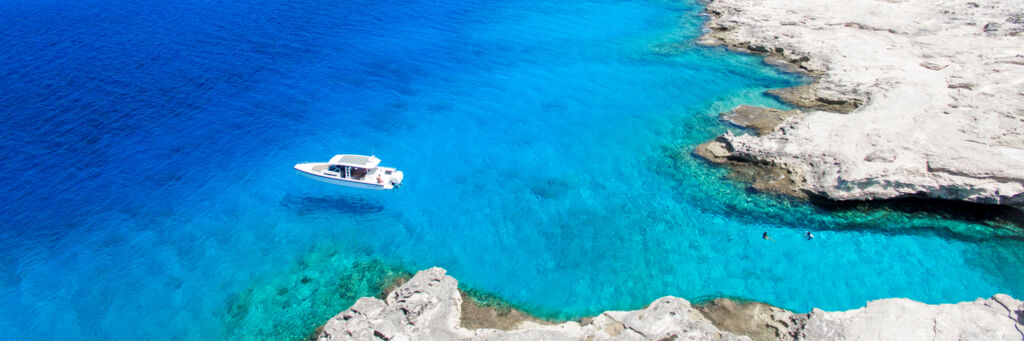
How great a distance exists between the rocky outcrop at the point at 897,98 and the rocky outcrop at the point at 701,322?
22.1ft

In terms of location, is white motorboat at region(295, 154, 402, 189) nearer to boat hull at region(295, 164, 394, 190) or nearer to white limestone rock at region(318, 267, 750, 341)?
boat hull at region(295, 164, 394, 190)

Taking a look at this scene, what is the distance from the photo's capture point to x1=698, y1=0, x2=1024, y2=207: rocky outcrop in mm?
22141

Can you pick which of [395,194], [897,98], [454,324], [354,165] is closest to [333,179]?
[354,165]

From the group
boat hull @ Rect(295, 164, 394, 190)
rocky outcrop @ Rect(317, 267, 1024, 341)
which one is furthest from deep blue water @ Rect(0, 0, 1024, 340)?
rocky outcrop @ Rect(317, 267, 1024, 341)

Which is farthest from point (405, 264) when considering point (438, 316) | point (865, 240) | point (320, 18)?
point (320, 18)

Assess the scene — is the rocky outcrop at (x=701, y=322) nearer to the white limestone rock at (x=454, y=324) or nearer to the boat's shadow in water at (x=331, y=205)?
the white limestone rock at (x=454, y=324)

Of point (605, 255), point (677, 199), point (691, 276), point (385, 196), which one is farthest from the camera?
point (385, 196)

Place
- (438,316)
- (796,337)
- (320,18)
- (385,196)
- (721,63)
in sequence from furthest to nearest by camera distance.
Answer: (320,18), (721,63), (385,196), (438,316), (796,337)

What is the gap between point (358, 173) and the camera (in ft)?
85.4

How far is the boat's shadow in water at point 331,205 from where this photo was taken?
85.3 ft

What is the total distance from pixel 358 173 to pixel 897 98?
1145 inches

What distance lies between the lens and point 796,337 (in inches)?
668

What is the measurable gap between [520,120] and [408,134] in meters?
7.21

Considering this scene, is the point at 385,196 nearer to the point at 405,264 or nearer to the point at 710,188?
the point at 405,264
